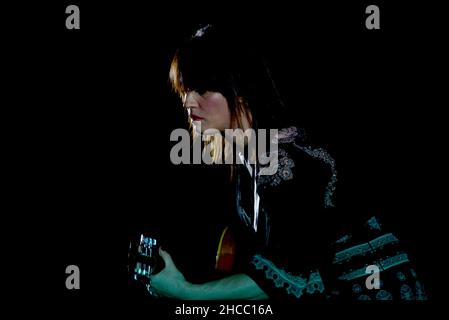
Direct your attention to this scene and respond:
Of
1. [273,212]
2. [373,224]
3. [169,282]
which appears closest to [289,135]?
[273,212]

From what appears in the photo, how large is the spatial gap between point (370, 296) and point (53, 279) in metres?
1.37

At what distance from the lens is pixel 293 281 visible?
1280mm

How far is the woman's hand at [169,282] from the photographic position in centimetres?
144

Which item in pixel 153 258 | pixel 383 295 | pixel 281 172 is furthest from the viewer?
pixel 153 258

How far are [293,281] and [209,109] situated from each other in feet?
2.41

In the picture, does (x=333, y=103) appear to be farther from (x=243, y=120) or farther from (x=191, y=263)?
(x=191, y=263)

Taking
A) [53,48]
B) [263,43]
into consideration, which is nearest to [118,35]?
[53,48]

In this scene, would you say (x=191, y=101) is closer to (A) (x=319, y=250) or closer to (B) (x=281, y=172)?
(B) (x=281, y=172)

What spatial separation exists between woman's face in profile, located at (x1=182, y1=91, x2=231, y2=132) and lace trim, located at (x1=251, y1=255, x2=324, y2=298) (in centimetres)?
62

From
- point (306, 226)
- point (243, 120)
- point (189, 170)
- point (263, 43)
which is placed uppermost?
point (263, 43)

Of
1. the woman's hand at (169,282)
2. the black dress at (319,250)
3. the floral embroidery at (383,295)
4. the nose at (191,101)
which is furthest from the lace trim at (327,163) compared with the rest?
the woman's hand at (169,282)

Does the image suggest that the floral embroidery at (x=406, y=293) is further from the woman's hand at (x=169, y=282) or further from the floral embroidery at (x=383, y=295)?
the woman's hand at (x=169, y=282)

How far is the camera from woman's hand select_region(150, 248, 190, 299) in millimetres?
1438

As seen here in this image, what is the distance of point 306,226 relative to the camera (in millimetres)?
1311
